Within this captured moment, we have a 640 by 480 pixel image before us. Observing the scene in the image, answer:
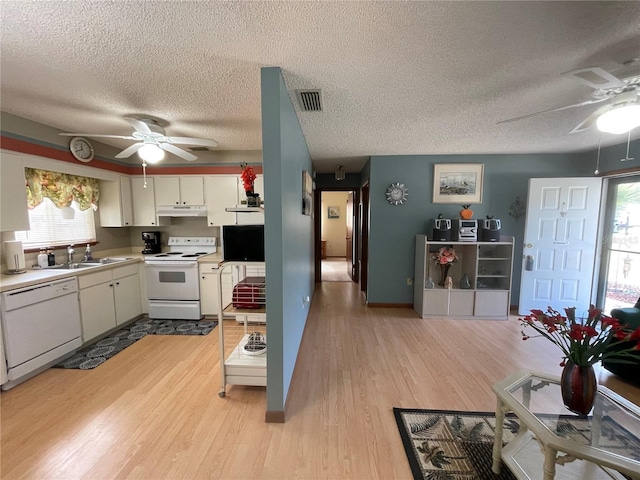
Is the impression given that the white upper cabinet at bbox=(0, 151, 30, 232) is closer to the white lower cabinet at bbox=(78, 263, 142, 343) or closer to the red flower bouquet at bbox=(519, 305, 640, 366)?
the white lower cabinet at bbox=(78, 263, 142, 343)

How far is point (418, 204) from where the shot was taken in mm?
3916

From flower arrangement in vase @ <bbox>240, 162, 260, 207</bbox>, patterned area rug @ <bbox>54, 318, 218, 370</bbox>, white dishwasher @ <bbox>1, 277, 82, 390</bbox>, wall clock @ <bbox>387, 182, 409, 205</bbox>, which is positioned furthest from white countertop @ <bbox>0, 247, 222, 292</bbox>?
wall clock @ <bbox>387, 182, 409, 205</bbox>

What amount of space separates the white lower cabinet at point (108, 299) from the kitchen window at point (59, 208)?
71cm

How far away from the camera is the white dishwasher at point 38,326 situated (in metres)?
2.09

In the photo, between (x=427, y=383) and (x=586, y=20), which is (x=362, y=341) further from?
(x=586, y=20)

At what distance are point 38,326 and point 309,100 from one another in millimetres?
3171

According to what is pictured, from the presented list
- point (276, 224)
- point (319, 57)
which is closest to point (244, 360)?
point (276, 224)

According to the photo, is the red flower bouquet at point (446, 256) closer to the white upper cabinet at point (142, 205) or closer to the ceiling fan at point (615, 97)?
the ceiling fan at point (615, 97)

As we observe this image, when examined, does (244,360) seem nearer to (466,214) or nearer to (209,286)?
(209,286)

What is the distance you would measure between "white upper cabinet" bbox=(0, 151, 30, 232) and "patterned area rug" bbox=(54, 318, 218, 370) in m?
1.40

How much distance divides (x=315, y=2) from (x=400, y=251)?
3.38m

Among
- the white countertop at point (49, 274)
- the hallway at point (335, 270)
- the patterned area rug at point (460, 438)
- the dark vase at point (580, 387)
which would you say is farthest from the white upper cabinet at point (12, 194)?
the hallway at point (335, 270)

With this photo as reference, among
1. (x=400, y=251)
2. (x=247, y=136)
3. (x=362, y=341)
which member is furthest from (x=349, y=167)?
(x=362, y=341)

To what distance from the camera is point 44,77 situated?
176cm
